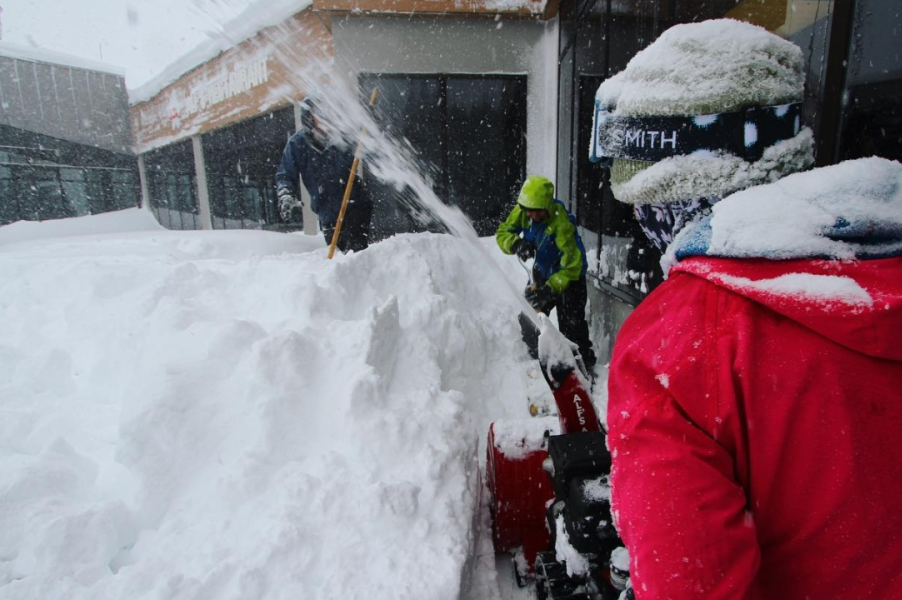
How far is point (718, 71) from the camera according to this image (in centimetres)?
87

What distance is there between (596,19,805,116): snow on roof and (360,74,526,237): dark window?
7599 millimetres

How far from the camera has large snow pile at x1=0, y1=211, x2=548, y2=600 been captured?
6.13 ft

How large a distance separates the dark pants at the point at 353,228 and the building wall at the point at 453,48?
2.91m

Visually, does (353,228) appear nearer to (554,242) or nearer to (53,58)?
(554,242)

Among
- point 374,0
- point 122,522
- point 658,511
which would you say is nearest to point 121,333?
point 122,522

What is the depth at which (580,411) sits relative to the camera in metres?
2.15

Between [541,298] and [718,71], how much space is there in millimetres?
4029

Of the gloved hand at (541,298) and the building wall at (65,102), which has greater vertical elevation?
the building wall at (65,102)

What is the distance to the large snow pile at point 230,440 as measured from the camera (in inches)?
73.5

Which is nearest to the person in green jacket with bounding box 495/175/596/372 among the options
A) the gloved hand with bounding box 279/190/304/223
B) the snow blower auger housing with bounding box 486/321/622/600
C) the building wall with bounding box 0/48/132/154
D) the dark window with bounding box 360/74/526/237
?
the snow blower auger housing with bounding box 486/321/622/600

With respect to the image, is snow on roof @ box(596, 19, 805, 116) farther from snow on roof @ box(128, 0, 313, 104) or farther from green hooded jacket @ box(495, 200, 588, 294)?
snow on roof @ box(128, 0, 313, 104)

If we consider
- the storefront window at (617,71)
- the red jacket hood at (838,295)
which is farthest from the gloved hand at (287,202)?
the red jacket hood at (838,295)

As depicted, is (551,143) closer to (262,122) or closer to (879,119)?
(879,119)

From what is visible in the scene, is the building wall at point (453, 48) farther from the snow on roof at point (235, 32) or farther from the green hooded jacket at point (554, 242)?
the green hooded jacket at point (554, 242)
